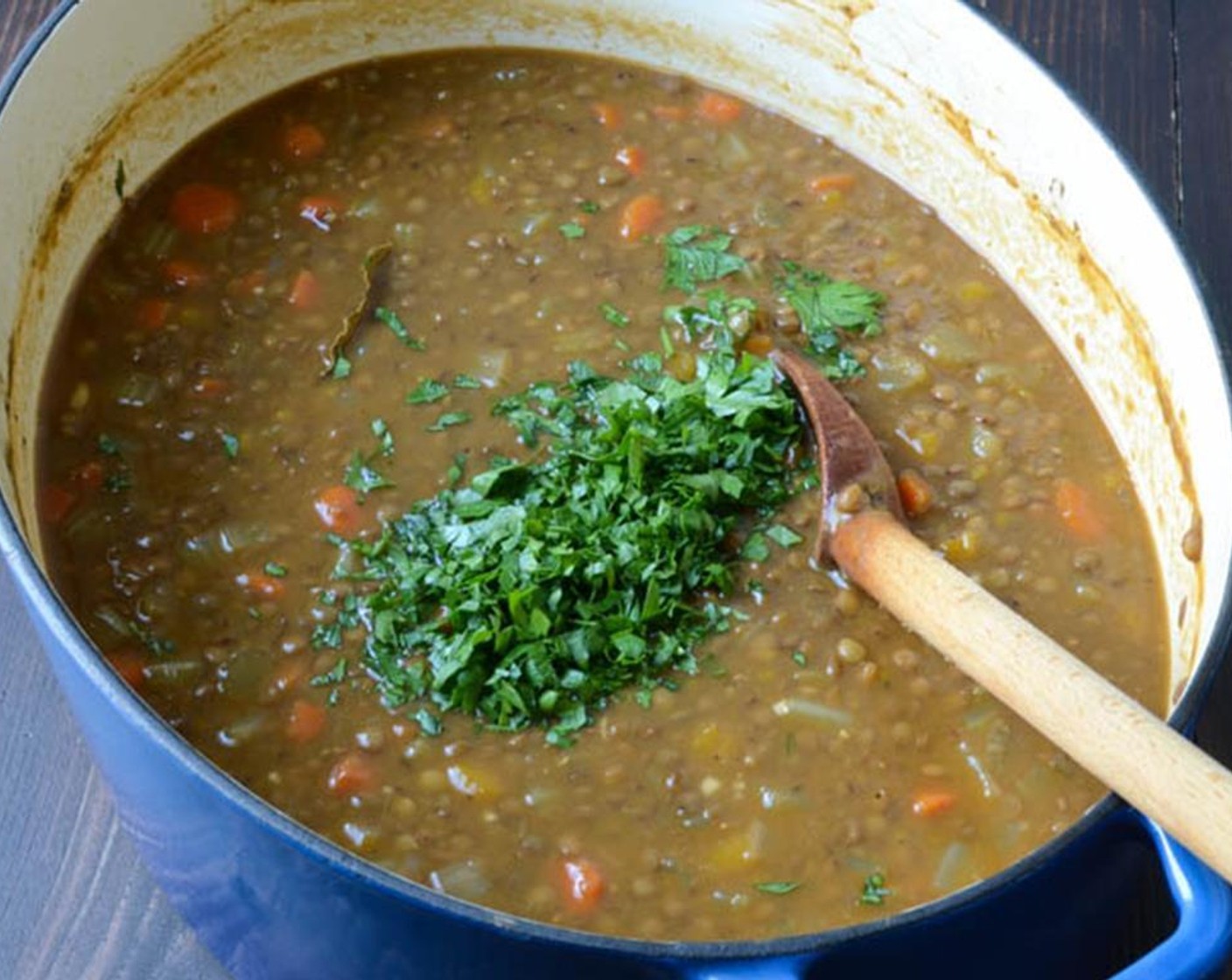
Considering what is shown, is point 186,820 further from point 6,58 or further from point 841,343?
point 6,58

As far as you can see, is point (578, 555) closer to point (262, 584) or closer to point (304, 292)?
point (262, 584)

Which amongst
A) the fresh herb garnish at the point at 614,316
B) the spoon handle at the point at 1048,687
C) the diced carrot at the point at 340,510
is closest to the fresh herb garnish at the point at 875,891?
the spoon handle at the point at 1048,687

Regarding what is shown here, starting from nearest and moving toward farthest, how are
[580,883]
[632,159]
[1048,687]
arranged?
[1048,687]
[580,883]
[632,159]

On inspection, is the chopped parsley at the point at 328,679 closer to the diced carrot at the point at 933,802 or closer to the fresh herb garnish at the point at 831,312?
the diced carrot at the point at 933,802

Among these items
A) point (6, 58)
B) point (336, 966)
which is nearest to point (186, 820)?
point (336, 966)

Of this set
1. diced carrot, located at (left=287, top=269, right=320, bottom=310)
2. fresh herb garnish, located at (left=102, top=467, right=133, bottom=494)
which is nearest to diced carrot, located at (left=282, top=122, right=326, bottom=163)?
diced carrot, located at (left=287, top=269, right=320, bottom=310)

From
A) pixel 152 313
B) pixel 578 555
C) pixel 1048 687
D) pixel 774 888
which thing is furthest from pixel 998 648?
pixel 152 313
